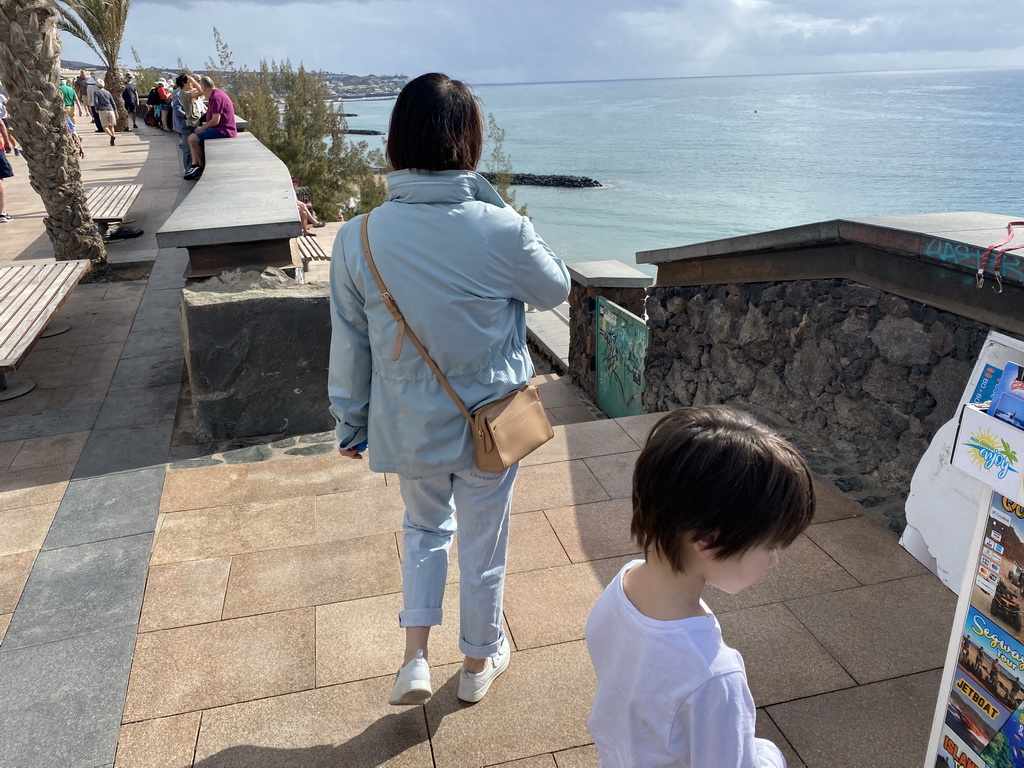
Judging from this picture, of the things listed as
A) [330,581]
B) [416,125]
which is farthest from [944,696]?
[330,581]

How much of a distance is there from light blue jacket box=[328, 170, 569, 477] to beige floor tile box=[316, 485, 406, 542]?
131cm

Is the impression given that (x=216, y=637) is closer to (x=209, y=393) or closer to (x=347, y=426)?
(x=347, y=426)

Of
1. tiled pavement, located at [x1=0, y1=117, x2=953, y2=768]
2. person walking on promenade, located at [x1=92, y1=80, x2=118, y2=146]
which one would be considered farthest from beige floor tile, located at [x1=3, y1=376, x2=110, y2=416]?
person walking on promenade, located at [x1=92, y1=80, x2=118, y2=146]

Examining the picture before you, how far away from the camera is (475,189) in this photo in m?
2.00

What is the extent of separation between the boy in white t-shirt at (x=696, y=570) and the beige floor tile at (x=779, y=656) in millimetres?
1201

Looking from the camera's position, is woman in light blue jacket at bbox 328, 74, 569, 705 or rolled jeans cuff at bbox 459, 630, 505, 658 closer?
woman in light blue jacket at bbox 328, 74, 569, 705

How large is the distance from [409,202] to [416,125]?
7.6 inches

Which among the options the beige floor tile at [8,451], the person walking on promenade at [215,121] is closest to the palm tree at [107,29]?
the person walking on promenade at [215,121]

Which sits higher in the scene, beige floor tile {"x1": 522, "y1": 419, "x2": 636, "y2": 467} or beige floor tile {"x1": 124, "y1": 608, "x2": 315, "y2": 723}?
beige floor tile {"x1": 124, "y1": 608, "x2": 315, "y2": 723}

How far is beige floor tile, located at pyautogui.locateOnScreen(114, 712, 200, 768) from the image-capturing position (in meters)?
2.21

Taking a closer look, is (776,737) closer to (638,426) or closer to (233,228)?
(638,426)

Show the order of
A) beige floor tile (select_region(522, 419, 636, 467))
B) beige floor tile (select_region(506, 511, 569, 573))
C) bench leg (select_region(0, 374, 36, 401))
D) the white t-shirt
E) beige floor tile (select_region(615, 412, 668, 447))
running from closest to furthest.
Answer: the white t-shirt → beige floor tile (select_region(506, 511, 569, 573)) → beige floor tile (select_region(522, 419, 636, 467)) → beige floor tile (select_region(615, 412, 668, 447)) → bench leg (select_region(0, 374, 36, 401))

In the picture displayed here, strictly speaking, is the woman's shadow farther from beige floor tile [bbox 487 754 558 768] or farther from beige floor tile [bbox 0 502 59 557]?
beige floor tile [bbox 0 502 59 557]

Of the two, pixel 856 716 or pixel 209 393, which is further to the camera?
pixel 209 393
